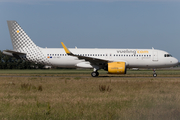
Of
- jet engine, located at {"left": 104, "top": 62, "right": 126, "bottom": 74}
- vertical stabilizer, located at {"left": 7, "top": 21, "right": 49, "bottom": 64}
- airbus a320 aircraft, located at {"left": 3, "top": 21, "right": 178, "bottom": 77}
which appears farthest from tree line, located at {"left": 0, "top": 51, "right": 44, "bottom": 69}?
jet engine, located at {"left": 104, "top": 62, "right": 126, "bottom": 74}

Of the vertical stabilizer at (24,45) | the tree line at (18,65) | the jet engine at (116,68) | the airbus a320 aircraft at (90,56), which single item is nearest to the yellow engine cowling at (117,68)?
the jet engine at (116,68)

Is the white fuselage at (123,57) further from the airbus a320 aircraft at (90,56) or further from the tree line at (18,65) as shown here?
the tree line at (18,65)

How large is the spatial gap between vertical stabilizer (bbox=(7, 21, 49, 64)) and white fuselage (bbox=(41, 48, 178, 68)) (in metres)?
0.74

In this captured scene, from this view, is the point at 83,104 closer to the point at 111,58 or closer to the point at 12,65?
the point at 111,58

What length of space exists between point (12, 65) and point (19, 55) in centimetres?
4489

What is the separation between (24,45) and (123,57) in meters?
11.8

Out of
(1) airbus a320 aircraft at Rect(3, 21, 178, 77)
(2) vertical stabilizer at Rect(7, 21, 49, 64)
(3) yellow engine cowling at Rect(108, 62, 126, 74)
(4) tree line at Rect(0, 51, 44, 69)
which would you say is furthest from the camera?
(4) tree line at Rect(0, 51, 44, 69)

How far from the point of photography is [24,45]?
31.7m

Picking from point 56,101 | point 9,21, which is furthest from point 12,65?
point 56,101

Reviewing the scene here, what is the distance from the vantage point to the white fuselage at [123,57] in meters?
30.1

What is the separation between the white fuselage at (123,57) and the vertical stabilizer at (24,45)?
74cm

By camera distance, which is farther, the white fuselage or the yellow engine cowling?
the white fuselage

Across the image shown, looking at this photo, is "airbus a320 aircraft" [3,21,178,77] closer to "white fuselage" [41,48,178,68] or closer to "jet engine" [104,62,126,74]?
"white fuselage" [41,48,178,68]

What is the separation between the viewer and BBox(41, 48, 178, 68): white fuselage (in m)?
30.1
